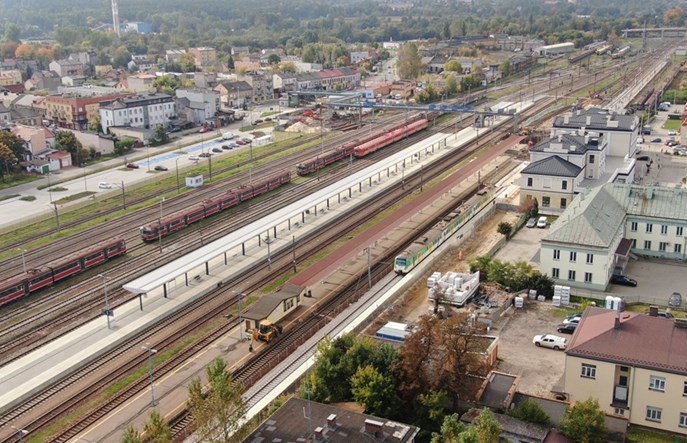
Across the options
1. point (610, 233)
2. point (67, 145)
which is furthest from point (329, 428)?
point (67, 145)

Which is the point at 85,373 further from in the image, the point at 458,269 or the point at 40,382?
the point at 458,269

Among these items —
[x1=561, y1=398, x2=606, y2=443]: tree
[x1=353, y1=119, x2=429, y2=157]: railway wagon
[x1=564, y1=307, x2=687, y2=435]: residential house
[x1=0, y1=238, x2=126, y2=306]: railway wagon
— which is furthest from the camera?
[x1=353, y1=119, x2=429, y2=157]: railway wagon

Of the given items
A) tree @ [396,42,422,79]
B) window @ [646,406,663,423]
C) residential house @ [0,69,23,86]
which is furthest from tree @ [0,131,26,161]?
tree @ [396,42,422,79]

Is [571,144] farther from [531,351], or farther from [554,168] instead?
[531,351]

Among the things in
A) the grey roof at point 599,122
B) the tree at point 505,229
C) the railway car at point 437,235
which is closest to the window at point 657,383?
the railway car at point 437,235

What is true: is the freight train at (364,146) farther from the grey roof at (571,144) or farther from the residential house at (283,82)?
the residential house at (283,82)

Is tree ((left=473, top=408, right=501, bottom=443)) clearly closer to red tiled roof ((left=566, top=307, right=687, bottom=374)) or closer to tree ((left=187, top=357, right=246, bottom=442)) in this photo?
red tiled roof ((left=566, top=307, right=687, bottom=374))

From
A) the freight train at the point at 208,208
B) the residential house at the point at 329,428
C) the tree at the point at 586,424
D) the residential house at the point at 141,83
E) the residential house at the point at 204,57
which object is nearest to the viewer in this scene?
the residential house at the point at 329,428
